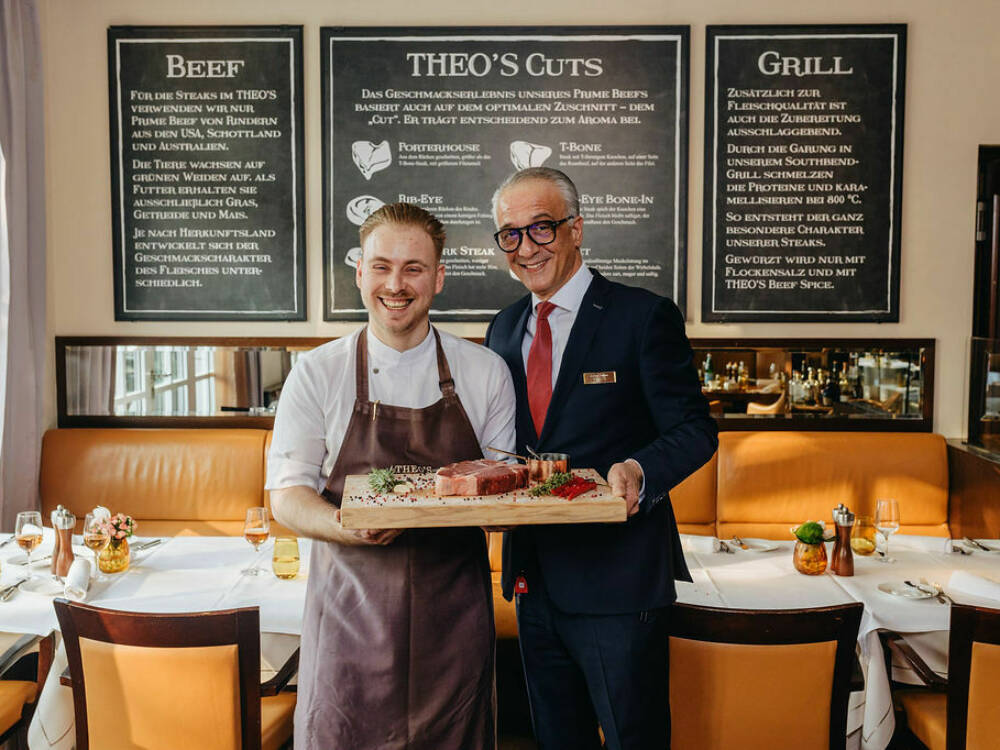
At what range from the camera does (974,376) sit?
3963 millimetres

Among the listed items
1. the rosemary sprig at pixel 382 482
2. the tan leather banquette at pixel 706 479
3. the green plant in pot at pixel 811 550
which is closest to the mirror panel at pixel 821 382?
the tan leather banquette at pixel 706 479

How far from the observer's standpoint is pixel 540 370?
205 centimetres

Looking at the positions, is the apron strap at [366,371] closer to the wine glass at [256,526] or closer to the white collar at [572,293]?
the white collar at [572,293]

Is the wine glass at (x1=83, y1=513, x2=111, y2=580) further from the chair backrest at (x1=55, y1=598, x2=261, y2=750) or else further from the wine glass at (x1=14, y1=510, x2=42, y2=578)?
the chair backrest at (x1=55, y1=598, x2=261, y2=750)

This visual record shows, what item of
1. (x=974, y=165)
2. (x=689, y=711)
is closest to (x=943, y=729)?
(x=689, y=711)

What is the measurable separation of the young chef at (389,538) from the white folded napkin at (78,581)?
1.06m

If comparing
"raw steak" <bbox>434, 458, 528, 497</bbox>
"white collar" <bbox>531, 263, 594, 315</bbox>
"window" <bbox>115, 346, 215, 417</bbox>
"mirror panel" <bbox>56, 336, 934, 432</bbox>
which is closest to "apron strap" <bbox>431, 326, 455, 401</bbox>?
"raw steak" <bbox>434, 458, 528, 497</bbox>

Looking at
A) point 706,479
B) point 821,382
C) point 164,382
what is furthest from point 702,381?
point 164,382

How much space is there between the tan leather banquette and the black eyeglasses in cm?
231

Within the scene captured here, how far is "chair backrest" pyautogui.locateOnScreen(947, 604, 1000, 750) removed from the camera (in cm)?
191

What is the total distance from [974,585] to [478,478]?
1.82 metres

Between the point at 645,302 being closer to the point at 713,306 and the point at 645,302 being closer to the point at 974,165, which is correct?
the point at 713,306

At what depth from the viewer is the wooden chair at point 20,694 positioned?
235 cm

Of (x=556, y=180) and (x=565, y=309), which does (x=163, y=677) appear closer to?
(x=565, y=309)
